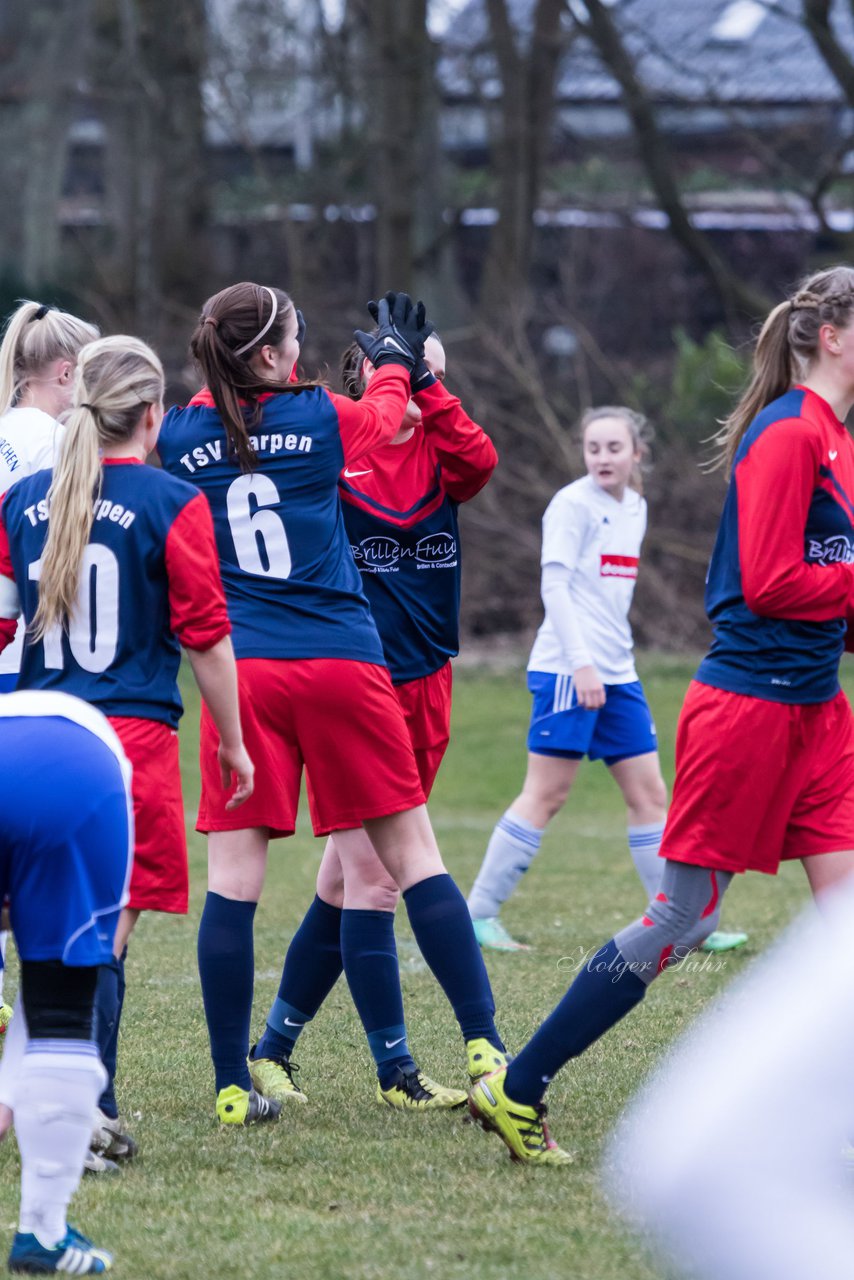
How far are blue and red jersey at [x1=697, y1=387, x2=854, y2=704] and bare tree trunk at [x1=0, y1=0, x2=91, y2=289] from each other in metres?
19.0

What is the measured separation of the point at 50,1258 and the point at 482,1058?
1.47m

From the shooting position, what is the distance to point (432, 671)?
4891 millimetres

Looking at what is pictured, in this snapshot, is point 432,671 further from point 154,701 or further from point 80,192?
point 80,192

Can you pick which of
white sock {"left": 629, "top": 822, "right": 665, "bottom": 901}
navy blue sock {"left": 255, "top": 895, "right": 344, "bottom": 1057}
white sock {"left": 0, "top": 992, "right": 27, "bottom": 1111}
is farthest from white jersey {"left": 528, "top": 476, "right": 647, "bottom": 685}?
white sock {"left": 0, "top": 992, "right": 27, "bottom": 1111}

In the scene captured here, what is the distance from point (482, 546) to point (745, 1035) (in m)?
17.7

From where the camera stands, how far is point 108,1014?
12.8ft

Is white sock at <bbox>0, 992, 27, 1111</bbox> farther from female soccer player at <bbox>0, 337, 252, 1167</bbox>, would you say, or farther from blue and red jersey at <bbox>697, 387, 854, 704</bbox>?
blue and red jersey at <bbox>697, 387, 854, 704</bbox>

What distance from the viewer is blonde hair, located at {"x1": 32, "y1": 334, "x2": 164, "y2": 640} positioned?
3.60 metres

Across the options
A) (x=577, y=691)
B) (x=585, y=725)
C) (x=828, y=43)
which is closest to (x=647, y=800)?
(x=585, y=725)

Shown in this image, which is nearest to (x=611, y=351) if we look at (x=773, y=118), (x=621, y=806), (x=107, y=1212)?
(x=773, y=118)

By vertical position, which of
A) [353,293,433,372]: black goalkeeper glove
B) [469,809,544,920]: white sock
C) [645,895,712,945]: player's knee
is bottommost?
[469,809,544,920]: white sock

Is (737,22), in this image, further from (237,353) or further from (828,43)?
(237,353)

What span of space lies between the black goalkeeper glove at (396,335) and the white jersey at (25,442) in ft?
3.10

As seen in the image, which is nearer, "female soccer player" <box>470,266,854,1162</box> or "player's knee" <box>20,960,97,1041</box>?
"player's knee" <box>20,960,97,1041</box>
